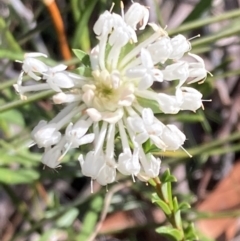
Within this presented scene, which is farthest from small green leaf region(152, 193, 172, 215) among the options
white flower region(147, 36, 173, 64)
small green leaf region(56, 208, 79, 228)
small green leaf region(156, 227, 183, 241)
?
small green leaf region(56, 208, 79, 228)

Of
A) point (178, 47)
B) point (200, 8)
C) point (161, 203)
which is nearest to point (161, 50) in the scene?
point (178, 47)

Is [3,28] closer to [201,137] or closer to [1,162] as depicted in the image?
[1,162]

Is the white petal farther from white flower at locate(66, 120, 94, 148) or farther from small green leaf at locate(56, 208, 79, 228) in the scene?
small green leaf at locate(56, 208, 79, 228)

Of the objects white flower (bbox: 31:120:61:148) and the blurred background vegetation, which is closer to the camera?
white flower (bbox: 31:120:61:148)

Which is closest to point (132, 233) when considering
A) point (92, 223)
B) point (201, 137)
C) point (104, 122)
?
point (92, 223)

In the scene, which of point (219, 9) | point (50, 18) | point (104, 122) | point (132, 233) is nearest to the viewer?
point (104, 122)

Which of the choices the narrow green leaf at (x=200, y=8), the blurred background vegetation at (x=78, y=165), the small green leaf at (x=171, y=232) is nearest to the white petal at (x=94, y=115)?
the small green leaf at (x=171, y=232)

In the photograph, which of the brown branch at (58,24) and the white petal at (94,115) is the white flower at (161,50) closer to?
the white petal at (94,115)
